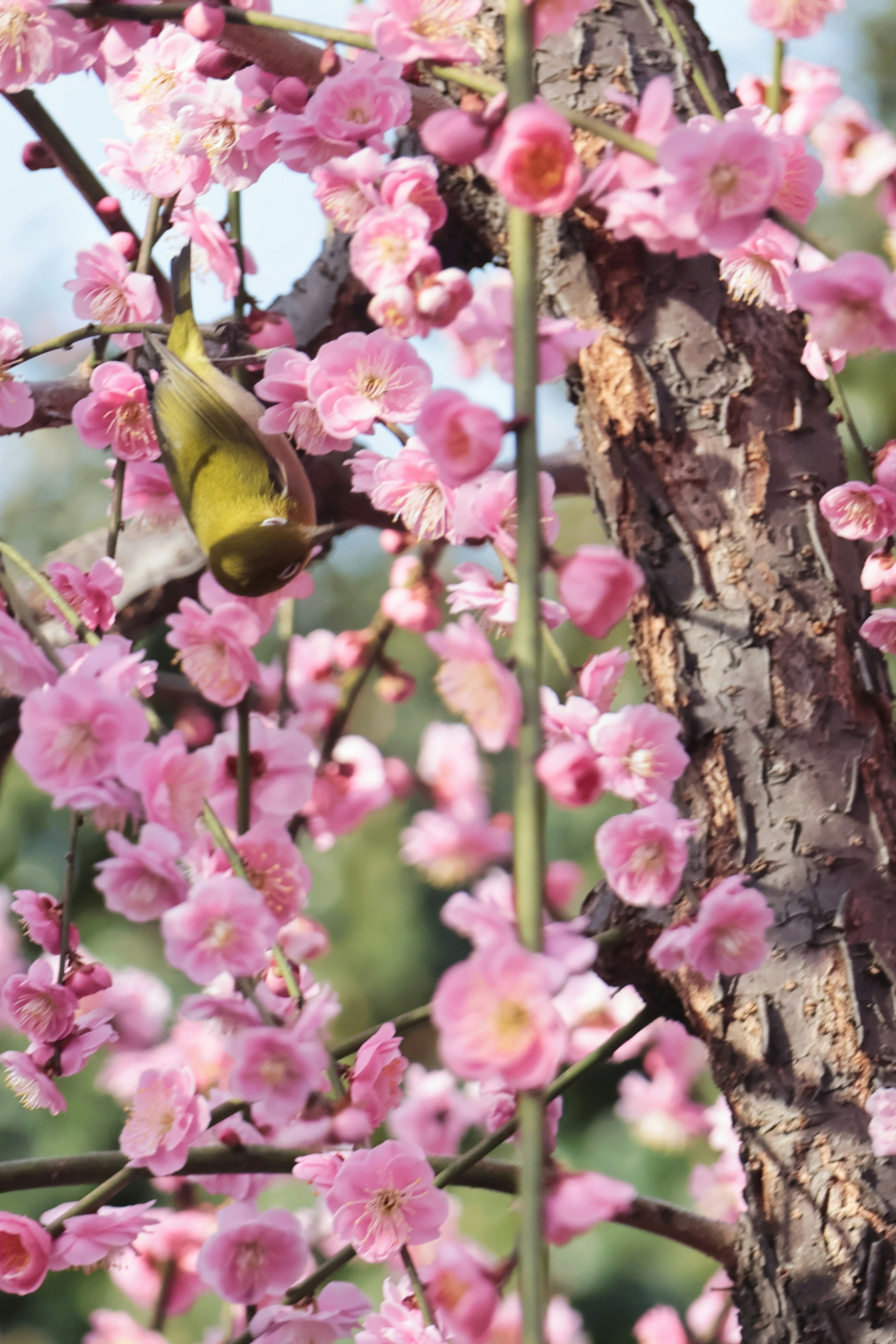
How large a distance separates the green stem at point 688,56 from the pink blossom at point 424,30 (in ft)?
0.61

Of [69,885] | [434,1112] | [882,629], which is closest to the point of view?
[69,885]

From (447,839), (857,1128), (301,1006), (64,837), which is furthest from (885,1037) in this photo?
(64,837)

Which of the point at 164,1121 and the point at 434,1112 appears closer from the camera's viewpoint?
the point at 164,1121

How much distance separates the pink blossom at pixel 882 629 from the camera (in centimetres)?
87

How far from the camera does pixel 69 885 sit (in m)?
0.78

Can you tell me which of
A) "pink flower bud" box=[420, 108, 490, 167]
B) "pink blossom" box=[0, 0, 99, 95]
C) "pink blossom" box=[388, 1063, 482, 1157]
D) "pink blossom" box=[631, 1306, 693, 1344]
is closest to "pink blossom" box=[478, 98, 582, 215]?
"pink flower bud" box=[420, 108, 490, 167]

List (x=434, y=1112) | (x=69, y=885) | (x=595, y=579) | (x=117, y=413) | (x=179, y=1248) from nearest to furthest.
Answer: (x=595, y=579), (x=69, y=885), (x=117, y=413), (x=179, y=1248), (x=434, y=1112)

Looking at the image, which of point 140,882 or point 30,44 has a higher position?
point 30,44

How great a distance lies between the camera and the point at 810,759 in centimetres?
96

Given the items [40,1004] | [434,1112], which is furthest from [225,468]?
[434,1112]

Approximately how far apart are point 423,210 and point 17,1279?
77 cm

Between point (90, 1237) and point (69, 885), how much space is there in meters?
0.25

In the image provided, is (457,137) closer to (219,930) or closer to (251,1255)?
(219,930)

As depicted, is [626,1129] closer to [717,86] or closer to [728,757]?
[728,757]
